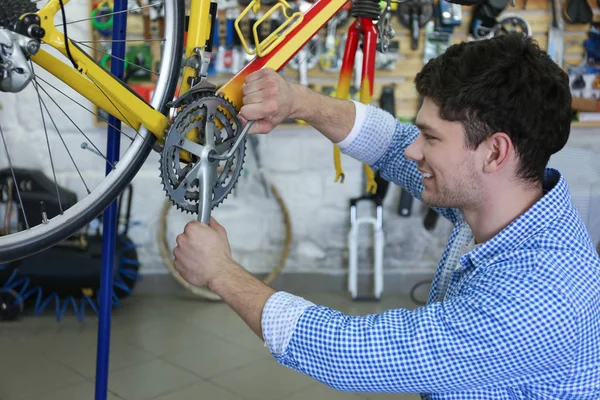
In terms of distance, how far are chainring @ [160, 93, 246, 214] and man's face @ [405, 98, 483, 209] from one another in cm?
30

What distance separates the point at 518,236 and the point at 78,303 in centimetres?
235

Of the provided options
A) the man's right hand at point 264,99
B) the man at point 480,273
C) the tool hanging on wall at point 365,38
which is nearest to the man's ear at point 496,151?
the man at point 480,273

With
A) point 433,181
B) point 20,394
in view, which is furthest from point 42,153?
point 433,181

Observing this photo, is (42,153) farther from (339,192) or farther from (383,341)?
(383,341)

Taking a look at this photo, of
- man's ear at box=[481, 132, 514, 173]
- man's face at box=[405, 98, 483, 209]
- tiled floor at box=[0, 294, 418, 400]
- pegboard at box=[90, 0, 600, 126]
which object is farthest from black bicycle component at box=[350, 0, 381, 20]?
pegboard at box=[90, 0, 600, 126]

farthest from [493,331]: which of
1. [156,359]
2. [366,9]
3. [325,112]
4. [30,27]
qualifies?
[156,359]

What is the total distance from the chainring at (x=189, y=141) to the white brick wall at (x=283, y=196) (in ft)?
6.29

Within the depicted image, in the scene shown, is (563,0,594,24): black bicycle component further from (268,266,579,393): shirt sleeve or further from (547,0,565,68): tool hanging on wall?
(268,266,579,393): shirt sleeve

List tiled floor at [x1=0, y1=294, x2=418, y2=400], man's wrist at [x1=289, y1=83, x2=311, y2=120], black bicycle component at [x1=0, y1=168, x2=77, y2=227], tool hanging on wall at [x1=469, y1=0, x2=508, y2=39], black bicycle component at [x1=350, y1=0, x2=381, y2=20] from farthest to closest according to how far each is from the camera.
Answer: tool hanging on wall at [x1=469, y1=0, x2=508, y2=39], black bicycle component at [x1=0, y1=168, x2=77, y2=227], tiled floor at [x1=0, y1=294, x2=418, y2=400], black bicycle component at [x1=350, y1=0, x2=381, y2=20], man's wrist at [x1=289, y1=83, x2=311, y2=120]

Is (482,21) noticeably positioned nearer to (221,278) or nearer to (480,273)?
(480,273)

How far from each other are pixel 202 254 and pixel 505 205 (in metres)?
0.47

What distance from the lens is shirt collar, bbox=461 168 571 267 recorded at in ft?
3.21

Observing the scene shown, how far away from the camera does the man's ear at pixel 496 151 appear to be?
3.27 ft

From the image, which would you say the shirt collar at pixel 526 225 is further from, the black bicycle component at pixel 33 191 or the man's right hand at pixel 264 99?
the black bicycle component at pixel 33 191
